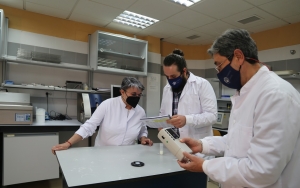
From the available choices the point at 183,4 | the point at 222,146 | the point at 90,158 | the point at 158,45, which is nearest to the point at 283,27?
the point at 183,4

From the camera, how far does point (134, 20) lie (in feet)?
11.9

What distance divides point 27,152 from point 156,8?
266cm

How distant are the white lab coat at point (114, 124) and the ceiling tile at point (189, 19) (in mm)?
2028

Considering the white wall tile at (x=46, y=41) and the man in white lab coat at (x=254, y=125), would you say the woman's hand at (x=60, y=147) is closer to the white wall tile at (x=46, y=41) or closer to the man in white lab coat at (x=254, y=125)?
the man in white lab coat at (x=254, y=125)

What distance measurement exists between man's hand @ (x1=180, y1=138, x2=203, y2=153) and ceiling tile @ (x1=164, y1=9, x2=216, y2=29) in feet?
8.05

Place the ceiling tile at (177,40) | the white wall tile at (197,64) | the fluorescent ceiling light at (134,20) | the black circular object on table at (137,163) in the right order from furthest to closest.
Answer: the white wall tile at (197,64), the ceiling tile at (177,40), the fluorescent ceiling light at (134,20), the black circular object on table at (137,163)

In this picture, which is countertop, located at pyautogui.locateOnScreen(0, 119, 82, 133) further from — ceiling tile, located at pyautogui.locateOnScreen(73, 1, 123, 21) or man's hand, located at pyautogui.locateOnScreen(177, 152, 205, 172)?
man's hand, located at pyautogui.locateOnScreen(177, 152, 205, 172)

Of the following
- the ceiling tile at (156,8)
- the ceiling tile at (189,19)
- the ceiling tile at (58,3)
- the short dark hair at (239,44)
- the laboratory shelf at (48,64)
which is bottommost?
the short dark hair at (239,44)

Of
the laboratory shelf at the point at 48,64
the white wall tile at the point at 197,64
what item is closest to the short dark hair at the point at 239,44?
the laboratory shelf at the point at 48,64

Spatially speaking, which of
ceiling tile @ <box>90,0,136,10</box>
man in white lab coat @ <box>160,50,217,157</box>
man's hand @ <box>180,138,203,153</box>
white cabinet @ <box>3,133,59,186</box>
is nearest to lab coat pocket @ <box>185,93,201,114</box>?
man in white lab coat @ <box>160,50,217,157</box>

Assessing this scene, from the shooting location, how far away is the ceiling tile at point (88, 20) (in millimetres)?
3430

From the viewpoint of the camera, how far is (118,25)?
12.5 ft

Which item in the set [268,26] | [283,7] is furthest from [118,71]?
[268,26]

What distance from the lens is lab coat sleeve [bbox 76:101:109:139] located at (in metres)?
1.70
